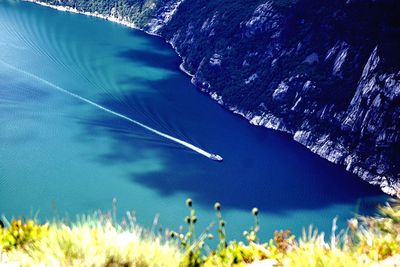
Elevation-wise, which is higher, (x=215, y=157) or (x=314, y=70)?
(x=314, y=70)

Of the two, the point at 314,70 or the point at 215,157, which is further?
the point at 314,70

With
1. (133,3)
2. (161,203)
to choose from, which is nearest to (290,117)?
(161,203)

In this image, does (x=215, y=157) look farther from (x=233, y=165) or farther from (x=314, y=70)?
(x=314, y=70)

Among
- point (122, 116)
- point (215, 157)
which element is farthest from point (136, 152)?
point (122, 116)

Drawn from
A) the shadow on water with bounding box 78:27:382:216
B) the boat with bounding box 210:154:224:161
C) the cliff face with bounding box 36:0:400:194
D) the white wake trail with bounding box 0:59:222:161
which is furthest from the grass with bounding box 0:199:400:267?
the cliff face with bounding box 36:0:400:194

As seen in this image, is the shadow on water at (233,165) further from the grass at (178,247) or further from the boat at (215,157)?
the grass at (178,247)

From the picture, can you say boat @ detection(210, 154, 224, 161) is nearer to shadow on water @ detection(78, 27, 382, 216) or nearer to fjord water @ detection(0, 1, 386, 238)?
shadow on water @ detection(78, 27, 382, 216)

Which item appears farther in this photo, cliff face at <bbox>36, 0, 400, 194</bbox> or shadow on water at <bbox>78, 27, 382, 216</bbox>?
cliff face at <bbox>36, 0, 400, 194</bbox>
